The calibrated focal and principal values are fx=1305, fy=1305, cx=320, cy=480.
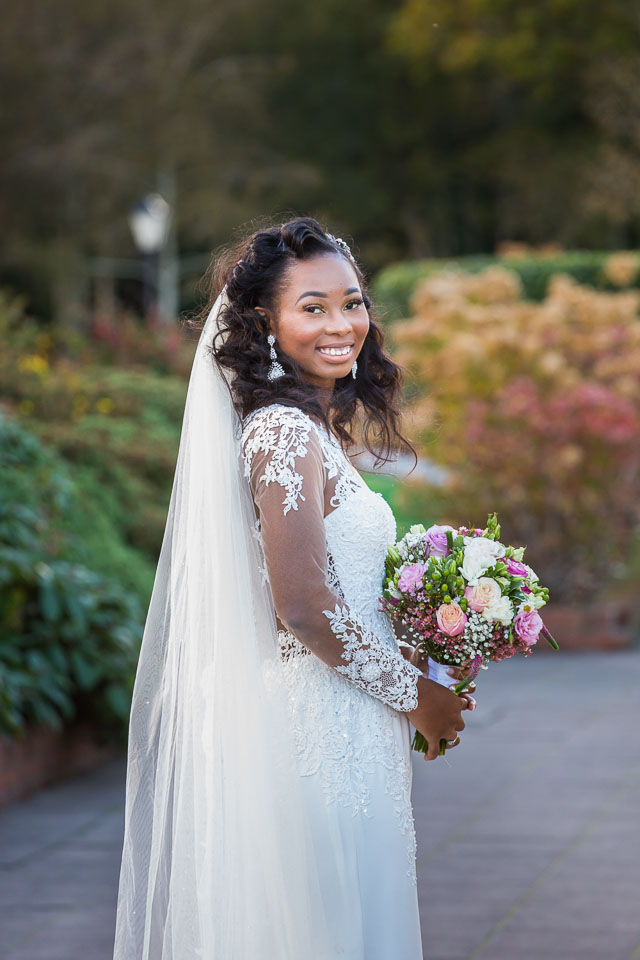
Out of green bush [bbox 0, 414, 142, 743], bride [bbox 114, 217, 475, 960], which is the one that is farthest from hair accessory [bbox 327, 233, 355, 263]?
green bush [bbox 0, 414, 142, 743]

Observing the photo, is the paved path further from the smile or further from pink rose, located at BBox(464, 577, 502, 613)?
the smile

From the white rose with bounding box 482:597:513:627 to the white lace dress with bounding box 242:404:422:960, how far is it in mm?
194

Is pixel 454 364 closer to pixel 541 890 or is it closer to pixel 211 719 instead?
pixel 541 890

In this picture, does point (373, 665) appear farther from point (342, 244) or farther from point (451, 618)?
point (342, 244)

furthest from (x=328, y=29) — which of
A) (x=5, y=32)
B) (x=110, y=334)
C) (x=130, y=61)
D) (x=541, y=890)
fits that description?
(x=541, y=890)

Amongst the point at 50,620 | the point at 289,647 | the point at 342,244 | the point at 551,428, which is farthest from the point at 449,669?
the point at 551,428

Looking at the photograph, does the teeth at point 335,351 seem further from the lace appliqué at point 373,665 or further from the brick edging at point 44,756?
the brick edging at point 44,756

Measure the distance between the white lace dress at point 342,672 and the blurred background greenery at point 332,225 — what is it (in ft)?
10.0

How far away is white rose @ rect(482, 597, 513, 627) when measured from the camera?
2543mm

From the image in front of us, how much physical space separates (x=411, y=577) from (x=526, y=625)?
250mm

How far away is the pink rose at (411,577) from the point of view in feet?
8.45

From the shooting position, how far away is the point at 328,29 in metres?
40.6

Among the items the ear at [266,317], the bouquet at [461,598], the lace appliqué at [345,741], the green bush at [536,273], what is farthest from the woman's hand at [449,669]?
the green bush at [536,273]

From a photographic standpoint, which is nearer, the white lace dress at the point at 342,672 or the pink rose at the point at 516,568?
the white lace dress at the point at 342,672
